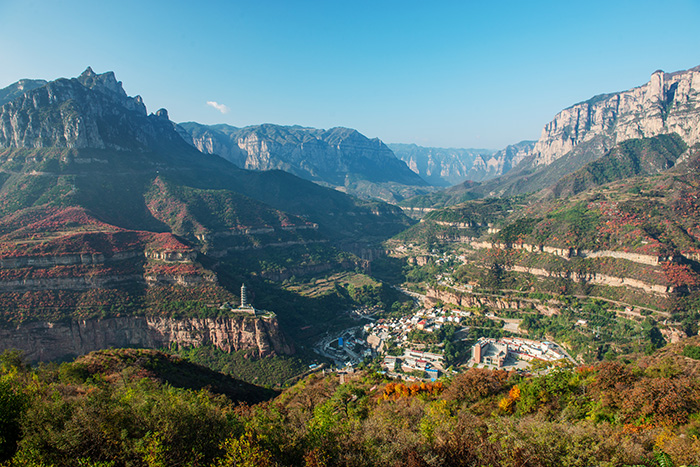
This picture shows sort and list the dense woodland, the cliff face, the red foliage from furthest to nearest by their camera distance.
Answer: the red foliage
the cliff face
the dense woodland

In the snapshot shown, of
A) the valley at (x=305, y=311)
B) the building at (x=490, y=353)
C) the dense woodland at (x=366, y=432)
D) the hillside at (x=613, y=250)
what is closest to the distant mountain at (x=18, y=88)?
the valley at (x=305, y=311)

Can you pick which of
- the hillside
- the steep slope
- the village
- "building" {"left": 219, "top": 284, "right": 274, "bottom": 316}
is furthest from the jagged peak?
the steep slope

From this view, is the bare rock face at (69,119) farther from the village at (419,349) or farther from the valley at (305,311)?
the village at (419,349)

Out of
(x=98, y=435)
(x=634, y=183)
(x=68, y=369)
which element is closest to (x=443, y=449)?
(x=98, y=435)

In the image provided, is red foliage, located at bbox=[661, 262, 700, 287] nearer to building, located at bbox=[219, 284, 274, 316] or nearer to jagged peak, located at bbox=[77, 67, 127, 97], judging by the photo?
building, located at bbox=[219, 284, 274, 316]

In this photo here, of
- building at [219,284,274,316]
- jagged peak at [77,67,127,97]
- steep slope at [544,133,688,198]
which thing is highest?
jagged peak at [77,67,127,97]

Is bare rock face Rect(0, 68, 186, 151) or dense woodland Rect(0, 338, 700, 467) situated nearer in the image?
dense woodland Rect(0, 338, 700, 467)

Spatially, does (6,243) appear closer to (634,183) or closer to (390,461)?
(390,461)

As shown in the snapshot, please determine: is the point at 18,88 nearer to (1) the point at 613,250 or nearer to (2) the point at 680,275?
(1) the point at 613,250
